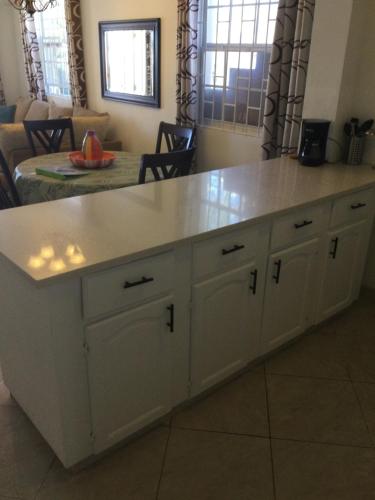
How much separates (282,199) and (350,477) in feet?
3.89

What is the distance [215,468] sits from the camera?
167cm

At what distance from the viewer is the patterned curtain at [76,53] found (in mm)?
5211

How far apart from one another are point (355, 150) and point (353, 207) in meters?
0.52

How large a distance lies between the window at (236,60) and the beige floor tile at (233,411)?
241cm

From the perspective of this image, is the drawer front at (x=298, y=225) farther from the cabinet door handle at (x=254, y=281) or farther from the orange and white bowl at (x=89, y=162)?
the orange and white bowl at (x=89, y=162)

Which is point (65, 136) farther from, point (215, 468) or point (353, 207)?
point (215, 468)

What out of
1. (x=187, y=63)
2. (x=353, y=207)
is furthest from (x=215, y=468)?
(x=187, y=63)

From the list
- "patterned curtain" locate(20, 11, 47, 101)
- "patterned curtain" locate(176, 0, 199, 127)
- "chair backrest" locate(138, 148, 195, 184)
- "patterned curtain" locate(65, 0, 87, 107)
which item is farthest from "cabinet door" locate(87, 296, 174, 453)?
"patterned curtain" locate(20, 11, 47, 101)

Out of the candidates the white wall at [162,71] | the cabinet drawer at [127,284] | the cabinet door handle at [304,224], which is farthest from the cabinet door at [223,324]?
the white wall at [162,71]

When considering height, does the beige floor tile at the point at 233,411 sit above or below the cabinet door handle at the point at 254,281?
below

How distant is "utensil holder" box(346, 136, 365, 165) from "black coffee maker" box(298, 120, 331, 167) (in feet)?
0.52

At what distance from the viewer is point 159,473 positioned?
5.40ft

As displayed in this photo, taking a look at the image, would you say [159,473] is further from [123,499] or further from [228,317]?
[228,317]

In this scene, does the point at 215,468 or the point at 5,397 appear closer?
the point at 215,468
